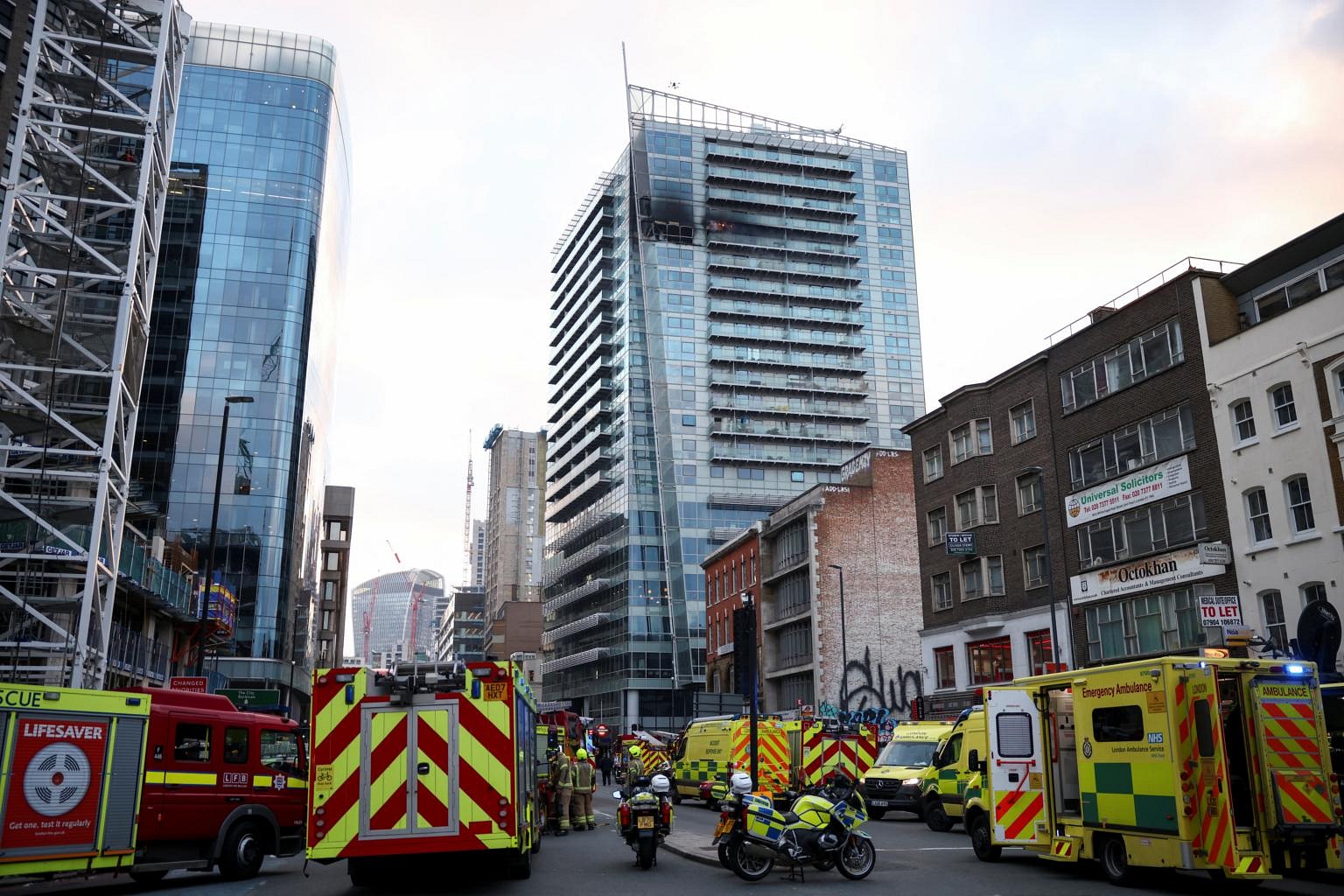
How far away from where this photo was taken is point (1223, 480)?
29.2 m

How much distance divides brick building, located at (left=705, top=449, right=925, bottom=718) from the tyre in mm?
39225

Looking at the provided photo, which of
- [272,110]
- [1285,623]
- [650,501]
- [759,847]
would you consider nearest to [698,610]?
[650,501]

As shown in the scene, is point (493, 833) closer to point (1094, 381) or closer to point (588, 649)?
point (1094, 381)

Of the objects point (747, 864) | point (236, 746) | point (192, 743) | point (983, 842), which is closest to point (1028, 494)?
point (983, 842)

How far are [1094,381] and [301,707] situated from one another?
7808 cm

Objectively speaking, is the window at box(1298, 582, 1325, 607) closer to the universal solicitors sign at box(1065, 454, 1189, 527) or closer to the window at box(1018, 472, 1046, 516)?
the universal solicitors sign at box(1065, 454, 1189, 527)

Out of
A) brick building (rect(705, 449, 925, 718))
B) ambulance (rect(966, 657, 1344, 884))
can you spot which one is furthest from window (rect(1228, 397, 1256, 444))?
brick building (rect(705, 449, 925, 718))

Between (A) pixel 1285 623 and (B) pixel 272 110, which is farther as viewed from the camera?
(B) pixel 272 110

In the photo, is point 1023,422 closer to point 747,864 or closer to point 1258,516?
point 1258,516

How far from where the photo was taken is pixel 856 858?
47.1ft

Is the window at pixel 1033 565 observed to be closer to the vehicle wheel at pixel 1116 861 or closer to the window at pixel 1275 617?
the window at pixel 1275 617

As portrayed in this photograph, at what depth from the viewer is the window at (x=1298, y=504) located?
26641 mm

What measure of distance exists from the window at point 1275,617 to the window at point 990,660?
11.8 metres

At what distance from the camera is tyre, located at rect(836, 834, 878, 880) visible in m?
14.3
